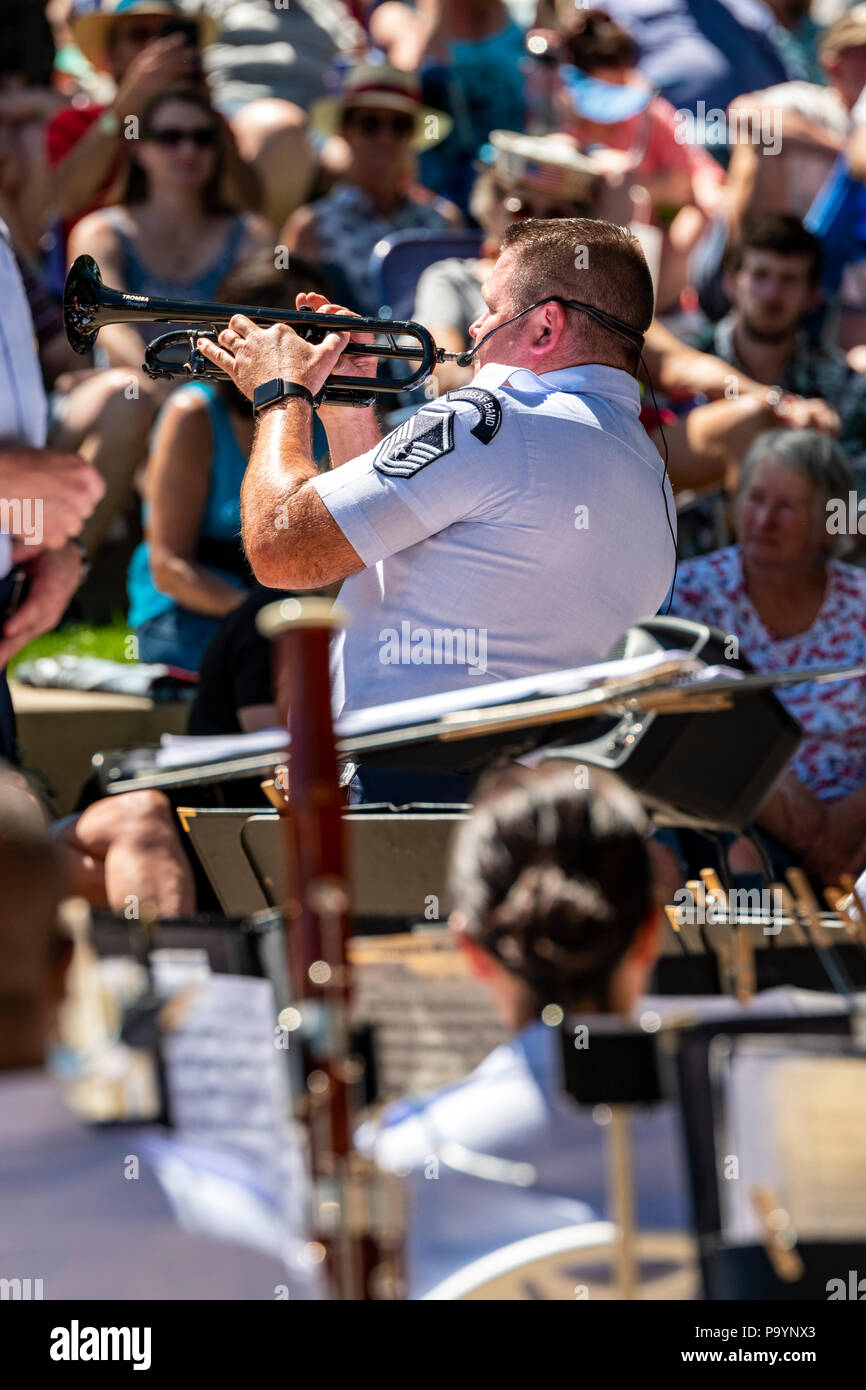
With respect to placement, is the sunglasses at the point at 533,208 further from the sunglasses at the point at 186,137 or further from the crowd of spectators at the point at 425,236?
the sunglasses at the point at 186,137

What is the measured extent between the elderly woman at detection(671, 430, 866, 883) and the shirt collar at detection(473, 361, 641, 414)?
143 cm

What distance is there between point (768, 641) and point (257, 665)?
4.60 ft

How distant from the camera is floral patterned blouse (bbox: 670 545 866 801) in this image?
461cm

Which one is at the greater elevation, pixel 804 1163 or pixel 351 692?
pixel 351 692

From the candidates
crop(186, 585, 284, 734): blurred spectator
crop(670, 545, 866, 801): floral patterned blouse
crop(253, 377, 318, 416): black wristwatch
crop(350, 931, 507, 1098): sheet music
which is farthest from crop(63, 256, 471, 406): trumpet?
crop(350, 931, 507, 1098): sheet music

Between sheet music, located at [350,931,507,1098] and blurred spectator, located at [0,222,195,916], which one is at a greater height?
blurred spectator, located at [0,222,195,916]

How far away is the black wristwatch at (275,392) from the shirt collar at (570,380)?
0.31 metres

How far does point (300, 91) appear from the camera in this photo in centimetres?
697

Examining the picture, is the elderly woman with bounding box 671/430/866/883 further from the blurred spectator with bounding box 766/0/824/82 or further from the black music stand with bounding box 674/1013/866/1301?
the blurred spectator with bounding box 766/0/824/82

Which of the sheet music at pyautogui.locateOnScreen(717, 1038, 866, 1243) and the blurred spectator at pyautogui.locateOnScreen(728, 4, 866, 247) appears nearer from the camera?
the sheet music at pyautogui.locateOnScreen(717, 1038, 866, 1243)

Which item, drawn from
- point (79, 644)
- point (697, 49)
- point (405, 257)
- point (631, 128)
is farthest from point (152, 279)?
point (697, 49)
